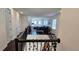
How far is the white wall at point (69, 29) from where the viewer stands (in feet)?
3.28

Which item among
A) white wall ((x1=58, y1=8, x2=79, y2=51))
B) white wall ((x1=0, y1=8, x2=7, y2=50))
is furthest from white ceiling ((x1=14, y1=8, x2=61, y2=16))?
white wall ((x1=0, y1=8, x2=7, y2=50))

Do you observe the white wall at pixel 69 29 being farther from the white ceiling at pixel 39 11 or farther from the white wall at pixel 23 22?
the white wall at pixel 23 22

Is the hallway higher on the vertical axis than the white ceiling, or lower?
lower

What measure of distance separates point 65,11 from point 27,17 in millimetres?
481

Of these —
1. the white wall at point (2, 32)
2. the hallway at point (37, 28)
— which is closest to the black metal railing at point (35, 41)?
the hallway at point (37, 28)

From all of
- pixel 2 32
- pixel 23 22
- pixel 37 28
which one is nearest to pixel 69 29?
pixel 37 28

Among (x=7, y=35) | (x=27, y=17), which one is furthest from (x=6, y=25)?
(x=27, y=17)

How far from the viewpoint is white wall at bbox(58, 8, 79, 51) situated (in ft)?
3.28

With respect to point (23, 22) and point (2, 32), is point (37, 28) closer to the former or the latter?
point (23, 22)

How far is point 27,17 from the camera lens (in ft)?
3.92

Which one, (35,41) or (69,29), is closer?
(69,29)

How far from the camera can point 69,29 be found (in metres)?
1.06

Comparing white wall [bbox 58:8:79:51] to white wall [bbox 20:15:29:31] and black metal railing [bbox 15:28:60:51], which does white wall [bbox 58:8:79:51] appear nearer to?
black metal railing [bbox 15:28:60:51]
